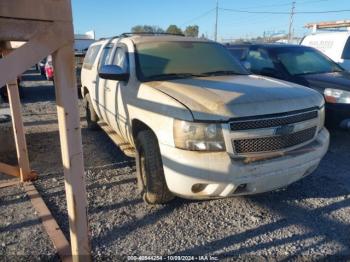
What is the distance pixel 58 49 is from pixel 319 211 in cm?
297

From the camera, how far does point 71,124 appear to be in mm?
2195

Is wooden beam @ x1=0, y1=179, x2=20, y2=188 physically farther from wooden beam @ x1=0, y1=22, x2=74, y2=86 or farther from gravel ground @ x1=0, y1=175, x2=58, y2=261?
wooden beam @ x1=0, y1=22, x2=74, y2=86

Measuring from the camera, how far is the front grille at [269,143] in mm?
2918

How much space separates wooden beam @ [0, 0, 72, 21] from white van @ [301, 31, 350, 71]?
8.76m

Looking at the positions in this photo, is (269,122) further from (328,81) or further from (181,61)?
(328,81)

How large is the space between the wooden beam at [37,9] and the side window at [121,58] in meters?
1.98

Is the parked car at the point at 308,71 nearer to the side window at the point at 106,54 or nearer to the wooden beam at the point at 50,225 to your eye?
the side window at the point at 106,54

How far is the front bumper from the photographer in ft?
9.34

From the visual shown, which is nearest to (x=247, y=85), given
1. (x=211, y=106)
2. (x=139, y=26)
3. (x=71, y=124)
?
(x=211, y=106)

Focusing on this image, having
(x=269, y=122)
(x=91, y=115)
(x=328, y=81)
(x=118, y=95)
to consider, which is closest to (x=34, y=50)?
(x=269, y=122)

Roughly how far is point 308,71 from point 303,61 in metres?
0.36

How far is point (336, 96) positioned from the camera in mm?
5457

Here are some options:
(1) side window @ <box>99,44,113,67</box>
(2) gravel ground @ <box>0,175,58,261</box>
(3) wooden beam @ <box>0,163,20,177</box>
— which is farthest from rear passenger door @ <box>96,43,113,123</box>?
(2) gravel ground @ <box>0,175,58,261</box>

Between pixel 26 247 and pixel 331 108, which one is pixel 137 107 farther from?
pixel 331 108
